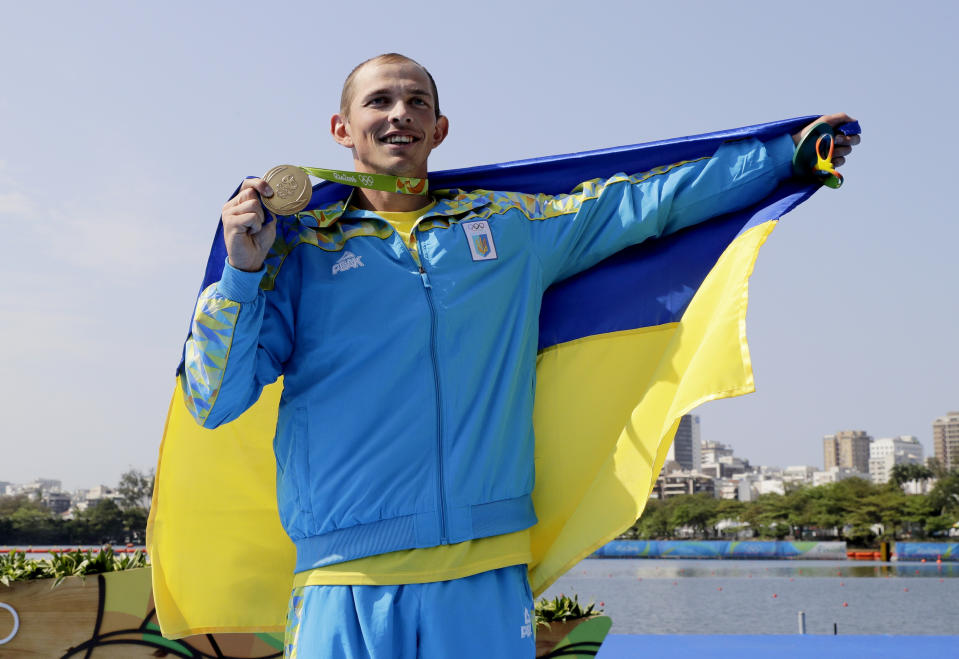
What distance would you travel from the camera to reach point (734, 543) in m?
51.9

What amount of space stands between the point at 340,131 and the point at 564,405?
0.89m

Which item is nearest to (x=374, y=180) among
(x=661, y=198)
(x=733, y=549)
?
(x=661, y=198)

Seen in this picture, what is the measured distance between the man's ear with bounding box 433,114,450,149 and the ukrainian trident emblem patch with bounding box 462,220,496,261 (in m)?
0.32

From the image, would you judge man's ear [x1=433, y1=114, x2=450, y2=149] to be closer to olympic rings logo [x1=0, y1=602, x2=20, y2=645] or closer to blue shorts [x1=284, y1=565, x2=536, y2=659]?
blue shorts [x1=284, y1=565, x2=536, y2=659]

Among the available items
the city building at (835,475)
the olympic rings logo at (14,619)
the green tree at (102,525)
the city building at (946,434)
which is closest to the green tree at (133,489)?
the green tree at (102,525)

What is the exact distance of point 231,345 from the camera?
5.96ft

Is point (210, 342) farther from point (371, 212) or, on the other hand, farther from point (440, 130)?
point (440, 130)

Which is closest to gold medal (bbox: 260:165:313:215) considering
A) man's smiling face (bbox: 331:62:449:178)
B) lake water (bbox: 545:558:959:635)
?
man's smiling face (bbox: 331:62:449:178)

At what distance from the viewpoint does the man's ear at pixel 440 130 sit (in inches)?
90.6

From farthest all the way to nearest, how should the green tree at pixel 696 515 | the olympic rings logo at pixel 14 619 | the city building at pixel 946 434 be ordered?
1. the city building at pixel 946 434
2. the green tree at pixel 696 515
3. the olympic rings logo at pixel 14 619

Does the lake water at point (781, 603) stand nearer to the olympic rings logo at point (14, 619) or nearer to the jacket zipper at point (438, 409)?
the olympic rings logo at point (14, 619)

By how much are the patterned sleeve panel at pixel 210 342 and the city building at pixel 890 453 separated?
171m

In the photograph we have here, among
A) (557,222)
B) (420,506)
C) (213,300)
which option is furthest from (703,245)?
(213,300)

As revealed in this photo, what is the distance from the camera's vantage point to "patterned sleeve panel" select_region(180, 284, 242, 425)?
1.81 meters
